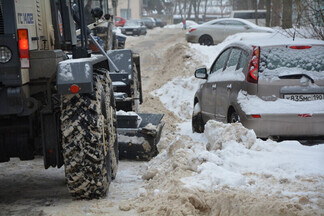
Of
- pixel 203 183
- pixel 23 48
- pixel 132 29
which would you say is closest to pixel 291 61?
pixel 203 183

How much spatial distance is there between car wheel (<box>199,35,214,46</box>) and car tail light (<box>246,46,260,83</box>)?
22.5 metres

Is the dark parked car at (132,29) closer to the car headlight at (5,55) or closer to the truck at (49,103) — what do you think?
the truck at (49,103)

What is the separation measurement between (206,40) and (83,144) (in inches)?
1010

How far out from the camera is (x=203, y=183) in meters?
5.12

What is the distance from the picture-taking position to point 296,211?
4.31m

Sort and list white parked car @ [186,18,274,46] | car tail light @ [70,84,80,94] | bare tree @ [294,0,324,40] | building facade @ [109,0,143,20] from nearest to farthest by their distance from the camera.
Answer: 1. car tail light @ [70,84,80,94]
2. bare tree @ [294,0,324,40]
3. white parked car @ [186,18,274,46]
4. building facade @ [109,0,143,20]

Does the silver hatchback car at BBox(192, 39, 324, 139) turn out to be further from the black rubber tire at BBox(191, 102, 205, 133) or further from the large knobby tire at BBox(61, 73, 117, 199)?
the large knobby tire at BBox(61, 73, 117, 199)

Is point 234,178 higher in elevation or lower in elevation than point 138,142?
higher

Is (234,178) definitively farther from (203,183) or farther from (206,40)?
(206,40)

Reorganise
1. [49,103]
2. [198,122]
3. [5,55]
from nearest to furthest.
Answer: [5,55]
[49,103]
[198,122]

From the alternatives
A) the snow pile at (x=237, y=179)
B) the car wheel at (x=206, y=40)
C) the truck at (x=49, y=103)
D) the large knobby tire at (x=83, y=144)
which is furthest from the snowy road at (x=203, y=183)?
the car wheel at (x=206, y=40)

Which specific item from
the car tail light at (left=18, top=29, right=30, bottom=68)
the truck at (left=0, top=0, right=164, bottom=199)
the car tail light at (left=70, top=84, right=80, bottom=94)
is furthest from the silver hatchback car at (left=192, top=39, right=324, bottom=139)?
the car tail light at (left=18, top=29, right=30, bottom=68)

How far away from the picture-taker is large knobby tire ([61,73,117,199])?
5.04 meters

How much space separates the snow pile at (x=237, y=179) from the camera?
4.57m
